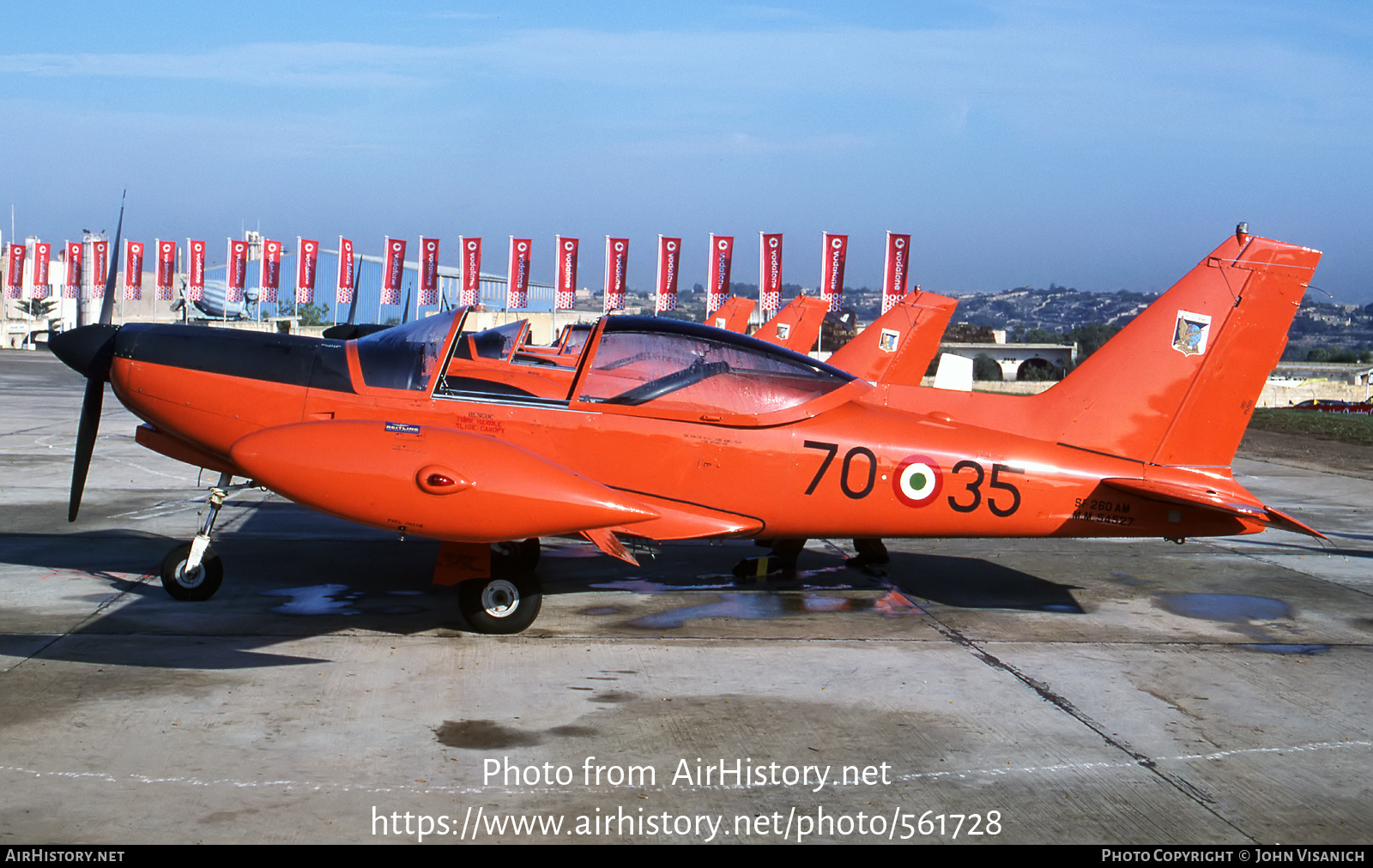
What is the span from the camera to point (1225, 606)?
31.0 feet

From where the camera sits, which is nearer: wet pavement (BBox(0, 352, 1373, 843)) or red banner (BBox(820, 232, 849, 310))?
wet pavement (BBox(0, 352, 1373, 843))

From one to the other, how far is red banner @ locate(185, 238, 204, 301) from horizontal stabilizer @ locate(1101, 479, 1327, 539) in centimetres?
5274

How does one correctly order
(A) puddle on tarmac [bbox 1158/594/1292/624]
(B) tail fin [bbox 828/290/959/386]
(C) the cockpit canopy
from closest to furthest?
(C) the cockpit canopy
(A) puddle on tarmac [bbox 1158/594/1292/624]
(B) tail fin [bbox 828/290/959/386]

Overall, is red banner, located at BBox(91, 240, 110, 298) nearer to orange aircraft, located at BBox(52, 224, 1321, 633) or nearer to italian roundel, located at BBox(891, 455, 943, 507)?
orange aircraft, located at BBox(52, 224, 1321, 633)

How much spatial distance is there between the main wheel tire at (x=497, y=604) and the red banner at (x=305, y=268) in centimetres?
4444

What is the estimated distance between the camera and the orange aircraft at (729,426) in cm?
780

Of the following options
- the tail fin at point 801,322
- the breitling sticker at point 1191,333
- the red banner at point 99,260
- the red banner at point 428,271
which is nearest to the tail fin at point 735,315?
the tail fin at point 801,322

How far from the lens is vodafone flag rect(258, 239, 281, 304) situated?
48.2 m

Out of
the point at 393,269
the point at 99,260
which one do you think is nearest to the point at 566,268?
the point at 393,269

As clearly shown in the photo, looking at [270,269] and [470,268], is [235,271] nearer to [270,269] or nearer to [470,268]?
[270,269]

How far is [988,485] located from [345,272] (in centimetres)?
4116

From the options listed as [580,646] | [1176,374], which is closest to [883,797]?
[580,646]

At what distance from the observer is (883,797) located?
5133 millimetres

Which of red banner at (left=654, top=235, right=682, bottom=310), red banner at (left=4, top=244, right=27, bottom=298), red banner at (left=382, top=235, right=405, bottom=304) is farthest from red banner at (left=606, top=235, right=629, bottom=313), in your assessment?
red banner at (left=4, top=244, right=27, bottom=298)
